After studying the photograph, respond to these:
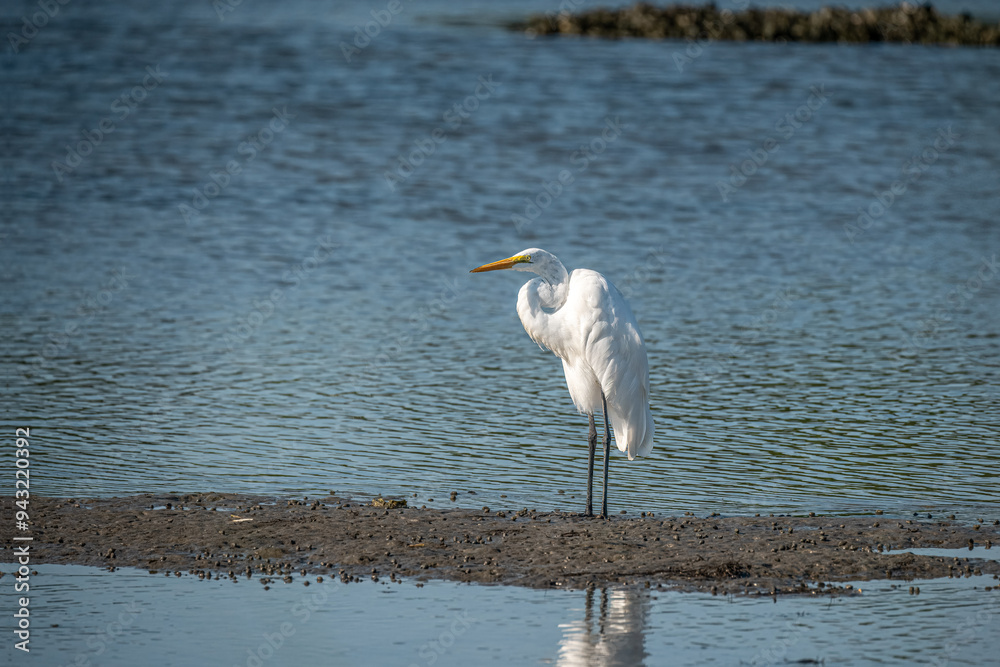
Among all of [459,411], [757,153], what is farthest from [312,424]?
[757,153]

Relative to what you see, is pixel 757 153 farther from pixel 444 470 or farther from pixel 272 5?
pixel 272 5

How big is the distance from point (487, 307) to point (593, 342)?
7082mm

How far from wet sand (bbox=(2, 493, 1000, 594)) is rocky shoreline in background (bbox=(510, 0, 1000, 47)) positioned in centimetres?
3803

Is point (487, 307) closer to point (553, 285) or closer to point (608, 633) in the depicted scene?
point (553, 285)

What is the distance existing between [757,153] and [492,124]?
615 cm

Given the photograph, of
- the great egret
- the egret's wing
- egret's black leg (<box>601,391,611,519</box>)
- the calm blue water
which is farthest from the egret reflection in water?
the egret's wing

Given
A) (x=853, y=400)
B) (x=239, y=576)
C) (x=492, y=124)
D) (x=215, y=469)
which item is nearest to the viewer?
(x=239, y=576)

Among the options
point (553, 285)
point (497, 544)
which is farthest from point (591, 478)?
point (553, 285)

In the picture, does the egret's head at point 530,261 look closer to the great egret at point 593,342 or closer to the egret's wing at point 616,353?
the great egret at point 593,342

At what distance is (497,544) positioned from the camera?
843 centimetres

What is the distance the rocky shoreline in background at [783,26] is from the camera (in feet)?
146

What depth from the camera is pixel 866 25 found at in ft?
148

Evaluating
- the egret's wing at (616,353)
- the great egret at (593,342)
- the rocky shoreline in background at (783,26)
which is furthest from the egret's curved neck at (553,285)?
the rocky shoreline in background at (783,26)

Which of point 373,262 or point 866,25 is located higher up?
point 866,25
